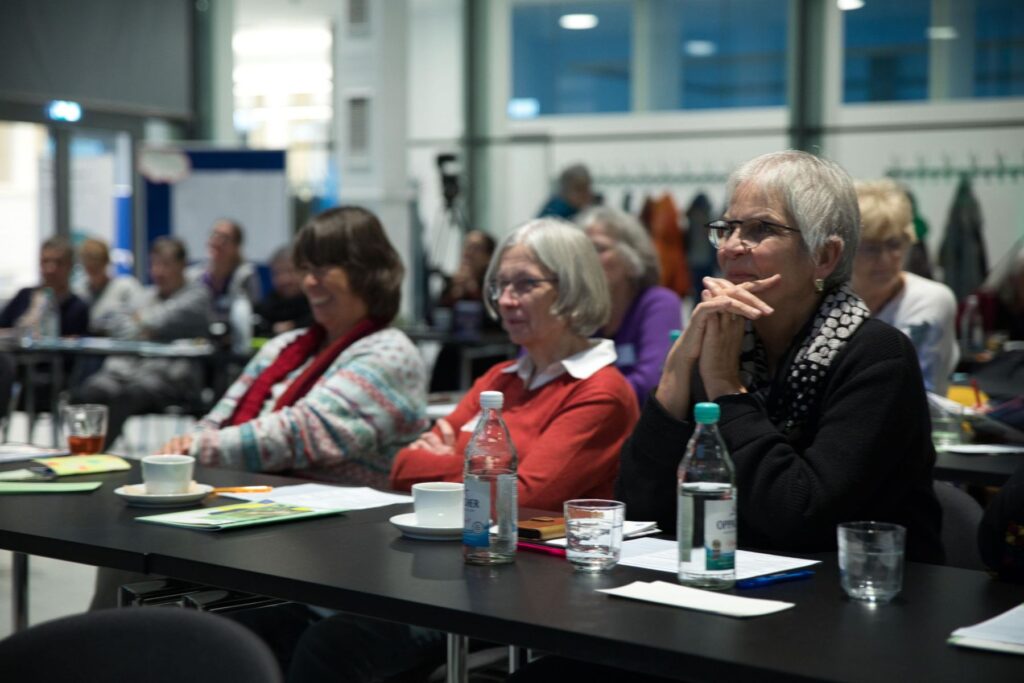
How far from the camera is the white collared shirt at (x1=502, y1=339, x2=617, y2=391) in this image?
109 inches

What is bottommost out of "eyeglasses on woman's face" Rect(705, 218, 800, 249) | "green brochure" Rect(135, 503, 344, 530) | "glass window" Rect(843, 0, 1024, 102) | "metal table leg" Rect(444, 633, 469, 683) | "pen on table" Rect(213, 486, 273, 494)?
"metal table leg" Rect(444, 633, 469, 683)

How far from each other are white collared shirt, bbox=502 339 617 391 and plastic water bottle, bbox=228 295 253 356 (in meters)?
3.89

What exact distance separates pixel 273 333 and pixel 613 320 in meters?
3.26

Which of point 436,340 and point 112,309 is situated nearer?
point 436,340

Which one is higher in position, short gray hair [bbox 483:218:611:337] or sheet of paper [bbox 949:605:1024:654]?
short gray hair [bbox 483:218:611:337]

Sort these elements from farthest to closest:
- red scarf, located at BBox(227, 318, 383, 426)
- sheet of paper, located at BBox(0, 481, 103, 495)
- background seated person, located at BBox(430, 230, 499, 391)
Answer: background seated person, located at BBox(430, 230, 499, 391)
red scarf, located at BBox(227, 318, 383, 426)
sheet of paper, located at BBox(0, 481, 103, 495)

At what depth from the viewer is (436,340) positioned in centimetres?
730

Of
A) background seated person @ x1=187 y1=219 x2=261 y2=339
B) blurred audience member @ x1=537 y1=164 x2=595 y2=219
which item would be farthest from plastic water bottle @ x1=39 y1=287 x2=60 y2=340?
blurred audience member @ x1=537 y1=164 x2=595 y2=219

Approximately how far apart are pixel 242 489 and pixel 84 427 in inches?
24.7

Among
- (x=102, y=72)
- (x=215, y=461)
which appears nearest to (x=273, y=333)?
(x=215, y=461)

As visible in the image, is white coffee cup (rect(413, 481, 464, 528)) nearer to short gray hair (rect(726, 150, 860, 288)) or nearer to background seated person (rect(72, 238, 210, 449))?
short gray hair (rect(726, 150, 860, 288))

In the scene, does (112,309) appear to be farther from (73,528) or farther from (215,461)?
(73,528)

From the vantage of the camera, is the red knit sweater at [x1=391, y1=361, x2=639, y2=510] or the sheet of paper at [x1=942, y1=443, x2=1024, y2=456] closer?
the red knit sweater at [x1=391, y1=361, x2=639, y2=510]

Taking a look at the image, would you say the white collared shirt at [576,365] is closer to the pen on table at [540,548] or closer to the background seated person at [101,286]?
the pen on table at [540,548]
